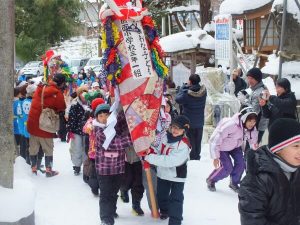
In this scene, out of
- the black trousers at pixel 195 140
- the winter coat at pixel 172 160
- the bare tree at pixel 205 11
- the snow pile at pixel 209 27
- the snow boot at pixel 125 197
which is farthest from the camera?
the bare tree at pixel 205 11

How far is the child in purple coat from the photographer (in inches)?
264

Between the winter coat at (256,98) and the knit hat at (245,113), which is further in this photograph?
the winter coat at (256,98)

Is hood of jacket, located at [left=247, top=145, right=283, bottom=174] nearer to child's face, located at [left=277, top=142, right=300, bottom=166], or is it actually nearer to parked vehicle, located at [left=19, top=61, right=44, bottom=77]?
child's face, located at [left=277, top=142, right=300, bottom=166]

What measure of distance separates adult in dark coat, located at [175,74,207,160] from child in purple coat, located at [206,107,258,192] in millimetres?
1823

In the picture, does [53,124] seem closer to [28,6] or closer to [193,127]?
[193,127]

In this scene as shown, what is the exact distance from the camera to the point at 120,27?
5953 mm

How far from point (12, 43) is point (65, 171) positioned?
4064mm

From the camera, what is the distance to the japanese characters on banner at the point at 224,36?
11656 millimetres

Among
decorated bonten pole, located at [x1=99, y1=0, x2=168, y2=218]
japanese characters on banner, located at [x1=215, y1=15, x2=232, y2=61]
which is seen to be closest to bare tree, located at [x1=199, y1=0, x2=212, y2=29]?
japanese characters on banner, located at [x1=215, y1=15, x2=232, y2=61]

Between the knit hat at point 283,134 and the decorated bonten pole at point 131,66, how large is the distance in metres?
2.87

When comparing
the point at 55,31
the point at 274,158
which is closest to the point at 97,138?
the point at 274,158

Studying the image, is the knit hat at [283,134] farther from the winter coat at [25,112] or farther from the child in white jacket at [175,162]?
the winter coat at [25,112]

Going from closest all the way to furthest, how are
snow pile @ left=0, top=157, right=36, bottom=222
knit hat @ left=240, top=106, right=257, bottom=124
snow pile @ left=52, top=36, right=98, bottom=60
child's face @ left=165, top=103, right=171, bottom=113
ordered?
1. snow pile @ left=0, top=157, right=36, bottom=222
2. knit hat @ left=240, top=106, right=257, bottom=124
3. child's face @ left=165, top=103, right=171, bottom=113
4. snow pile @ left=52, top=36, right=98, bottom=60

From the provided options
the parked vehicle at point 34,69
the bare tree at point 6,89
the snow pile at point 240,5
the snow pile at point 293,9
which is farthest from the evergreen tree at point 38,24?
the bare tree at point 6,89
